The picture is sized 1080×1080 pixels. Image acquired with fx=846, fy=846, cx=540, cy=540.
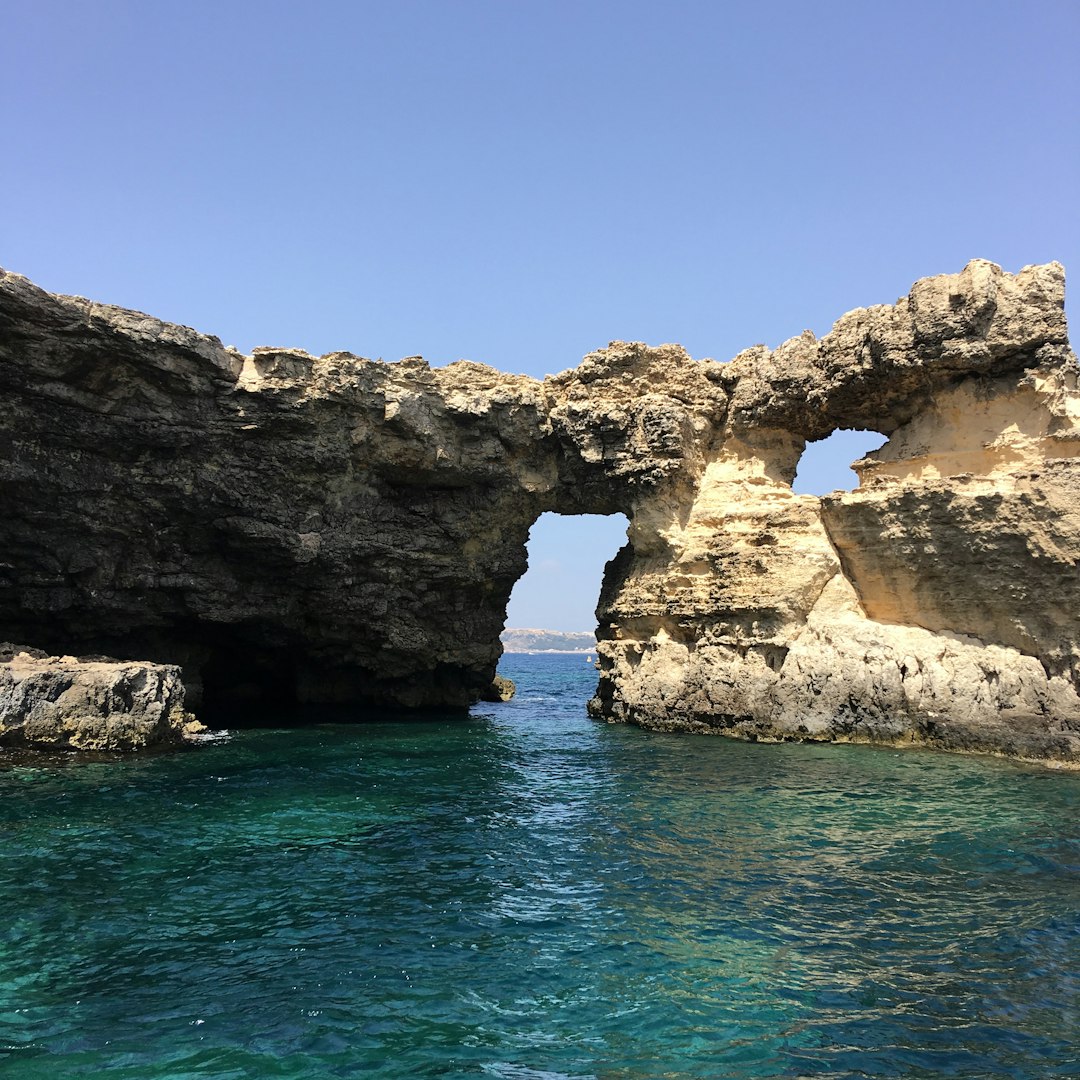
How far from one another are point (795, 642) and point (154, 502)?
59.6ft

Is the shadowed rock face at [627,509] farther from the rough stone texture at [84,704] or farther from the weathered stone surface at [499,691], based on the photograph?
the weathered stone surface at [499,691]

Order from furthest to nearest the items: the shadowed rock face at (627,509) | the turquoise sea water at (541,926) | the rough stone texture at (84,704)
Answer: the shadowed rock face at (627,509) → the rough stone texture at (84,704) → the turquoise sea water at (541,926)

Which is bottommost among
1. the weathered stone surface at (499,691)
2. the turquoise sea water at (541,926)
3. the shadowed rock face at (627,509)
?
the weathered stone surface at (499,691)

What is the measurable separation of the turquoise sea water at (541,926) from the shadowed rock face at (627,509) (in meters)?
4.86

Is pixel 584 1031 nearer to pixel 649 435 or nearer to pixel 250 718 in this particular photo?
pixel 649 435

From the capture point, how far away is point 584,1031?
281 inches

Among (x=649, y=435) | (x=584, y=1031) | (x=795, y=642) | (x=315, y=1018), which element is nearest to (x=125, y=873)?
(x=315, y=1018)

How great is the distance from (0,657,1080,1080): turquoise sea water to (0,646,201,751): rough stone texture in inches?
63.0

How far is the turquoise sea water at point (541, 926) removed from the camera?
6.80 metres

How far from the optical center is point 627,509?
2766 centimetres

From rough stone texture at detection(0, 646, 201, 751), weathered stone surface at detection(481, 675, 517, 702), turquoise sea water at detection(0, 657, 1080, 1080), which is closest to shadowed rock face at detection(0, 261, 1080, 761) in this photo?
rough stone texture at detection(0, 646, 201, 751)

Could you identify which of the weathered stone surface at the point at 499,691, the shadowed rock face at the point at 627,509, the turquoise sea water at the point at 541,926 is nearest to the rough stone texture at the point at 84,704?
the turquoise sea water at the point at 541,926

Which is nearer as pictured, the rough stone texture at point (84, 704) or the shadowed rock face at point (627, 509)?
the rough stone texture at point (84, 704)

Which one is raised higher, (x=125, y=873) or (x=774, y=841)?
(x=774, y=841)
